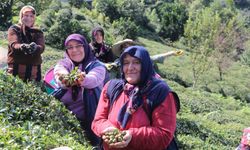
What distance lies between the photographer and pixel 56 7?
96.3ft

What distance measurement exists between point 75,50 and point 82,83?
0.39 metres

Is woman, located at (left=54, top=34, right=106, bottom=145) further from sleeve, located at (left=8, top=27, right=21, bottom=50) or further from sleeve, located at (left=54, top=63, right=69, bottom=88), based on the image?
sleeve, located at (left=8, top=27, right=21, bottom=50)

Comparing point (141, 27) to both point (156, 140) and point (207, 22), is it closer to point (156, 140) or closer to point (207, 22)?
point (207, 22)

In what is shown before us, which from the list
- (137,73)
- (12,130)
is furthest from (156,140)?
(12,130)

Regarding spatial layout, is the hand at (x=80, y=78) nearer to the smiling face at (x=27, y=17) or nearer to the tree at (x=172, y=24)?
the smiling face at (x=27, y=17)

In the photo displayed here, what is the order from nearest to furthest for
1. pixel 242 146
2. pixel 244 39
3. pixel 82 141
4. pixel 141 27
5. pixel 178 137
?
pixel 82 141 < pixel 242 146 < pixel 178 137 < pixel 141 27 < pixel 244 39

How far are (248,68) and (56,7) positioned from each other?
1961 cm

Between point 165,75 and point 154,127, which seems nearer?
point 154,127

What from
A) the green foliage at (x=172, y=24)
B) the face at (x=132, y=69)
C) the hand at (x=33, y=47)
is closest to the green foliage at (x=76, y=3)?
the green foliage at (x=172, y=24)

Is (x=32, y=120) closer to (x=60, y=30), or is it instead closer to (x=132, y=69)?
(x=132, y=69)

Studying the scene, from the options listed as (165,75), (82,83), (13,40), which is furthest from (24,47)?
(165,75)

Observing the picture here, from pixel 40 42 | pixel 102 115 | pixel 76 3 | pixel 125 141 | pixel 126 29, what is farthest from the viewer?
pixel 76 3

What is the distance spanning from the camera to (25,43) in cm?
570

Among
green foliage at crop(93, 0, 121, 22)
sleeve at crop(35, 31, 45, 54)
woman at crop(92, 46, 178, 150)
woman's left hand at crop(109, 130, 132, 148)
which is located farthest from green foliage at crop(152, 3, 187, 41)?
woman's left hand at crop(109, 130, 132, 148)
